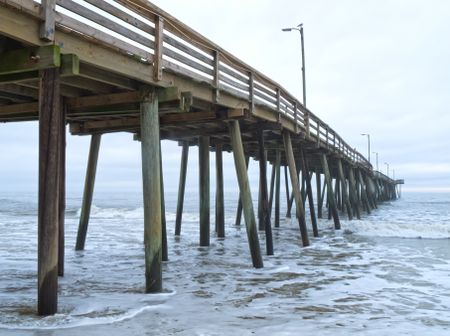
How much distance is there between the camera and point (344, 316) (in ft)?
18.7

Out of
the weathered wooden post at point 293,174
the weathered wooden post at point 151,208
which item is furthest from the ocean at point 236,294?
the weathered wooden post at point 293,174

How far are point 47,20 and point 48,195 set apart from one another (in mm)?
1915

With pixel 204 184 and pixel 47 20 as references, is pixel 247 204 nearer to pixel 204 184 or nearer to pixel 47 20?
pixel 204 184

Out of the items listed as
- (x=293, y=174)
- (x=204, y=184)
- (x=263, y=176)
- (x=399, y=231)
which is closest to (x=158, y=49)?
(x=263, y=176)

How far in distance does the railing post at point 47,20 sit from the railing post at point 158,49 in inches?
76.8

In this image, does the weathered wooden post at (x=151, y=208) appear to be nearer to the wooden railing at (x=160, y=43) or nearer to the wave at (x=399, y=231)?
the wooden railing at (x=160, y=43)

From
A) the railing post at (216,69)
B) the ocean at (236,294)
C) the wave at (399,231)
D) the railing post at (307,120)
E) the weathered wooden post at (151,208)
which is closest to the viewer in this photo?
the ocean at (236,294)

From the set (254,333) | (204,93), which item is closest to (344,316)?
(254,333)

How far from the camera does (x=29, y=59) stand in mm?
4961

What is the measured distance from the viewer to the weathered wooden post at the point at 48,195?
5.00m

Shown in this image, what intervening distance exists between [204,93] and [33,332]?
5.08 meters

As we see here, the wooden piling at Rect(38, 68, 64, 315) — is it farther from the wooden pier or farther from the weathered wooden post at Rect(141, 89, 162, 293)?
the weathered wooden post at Rect(141, 89, 162, 293)

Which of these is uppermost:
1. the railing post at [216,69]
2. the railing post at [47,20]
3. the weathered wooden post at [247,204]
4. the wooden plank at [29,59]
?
the railing post at [216,69]

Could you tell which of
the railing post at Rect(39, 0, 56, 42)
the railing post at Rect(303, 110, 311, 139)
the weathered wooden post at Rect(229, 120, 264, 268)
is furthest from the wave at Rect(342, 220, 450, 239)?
the railing post at Rect(39, 0, 56, 42)
